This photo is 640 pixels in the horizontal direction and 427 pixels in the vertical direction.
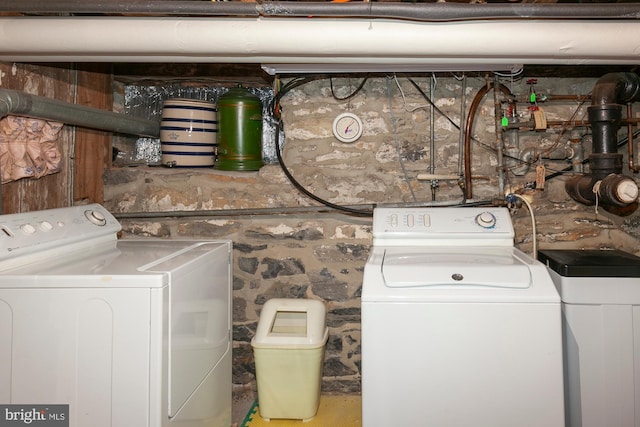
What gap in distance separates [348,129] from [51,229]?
63.2 inches

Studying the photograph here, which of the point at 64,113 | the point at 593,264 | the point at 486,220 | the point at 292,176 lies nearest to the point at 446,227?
the point at 486,220

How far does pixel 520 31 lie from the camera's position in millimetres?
1813

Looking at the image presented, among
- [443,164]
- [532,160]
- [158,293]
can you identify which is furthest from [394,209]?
[158,293]

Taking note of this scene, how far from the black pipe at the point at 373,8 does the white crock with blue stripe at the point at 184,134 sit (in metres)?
Answer: 1.08

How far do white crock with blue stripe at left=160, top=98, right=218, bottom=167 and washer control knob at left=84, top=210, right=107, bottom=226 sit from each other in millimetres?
620

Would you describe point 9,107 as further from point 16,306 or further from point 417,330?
point 417,330

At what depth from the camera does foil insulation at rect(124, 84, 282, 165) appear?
10.1 feet

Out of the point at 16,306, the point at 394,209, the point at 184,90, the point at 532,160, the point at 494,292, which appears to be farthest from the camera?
the point at 184,90

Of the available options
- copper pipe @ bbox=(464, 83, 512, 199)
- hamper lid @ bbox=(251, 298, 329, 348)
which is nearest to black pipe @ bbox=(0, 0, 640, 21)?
copper pipe @ bbox=(464, 83, 512, 199)

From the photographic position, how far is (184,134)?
9.02ft

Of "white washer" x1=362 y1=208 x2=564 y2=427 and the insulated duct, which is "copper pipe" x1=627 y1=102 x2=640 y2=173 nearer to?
the insulated duct

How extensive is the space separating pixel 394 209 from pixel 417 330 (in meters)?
0.86

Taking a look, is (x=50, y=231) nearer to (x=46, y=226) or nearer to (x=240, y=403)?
(x=46, y=226)

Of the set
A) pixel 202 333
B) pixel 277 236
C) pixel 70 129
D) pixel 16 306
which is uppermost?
pixel 70 129
